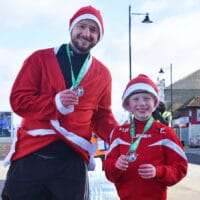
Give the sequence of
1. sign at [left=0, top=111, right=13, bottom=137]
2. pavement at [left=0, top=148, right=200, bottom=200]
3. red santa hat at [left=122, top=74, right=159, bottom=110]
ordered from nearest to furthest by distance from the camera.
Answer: red santa hat at [left=122, top=74, right=159, bottom=110] < pavement at [left=0, top=148, right=200, bottom=200] < sign at [left=0, top=111, right=13, bottom=137]

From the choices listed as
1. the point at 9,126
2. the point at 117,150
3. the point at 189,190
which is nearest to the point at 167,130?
the point at 117,150

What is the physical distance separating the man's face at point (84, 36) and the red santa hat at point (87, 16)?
2cm

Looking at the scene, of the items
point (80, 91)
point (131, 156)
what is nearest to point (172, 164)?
point (131, 156)

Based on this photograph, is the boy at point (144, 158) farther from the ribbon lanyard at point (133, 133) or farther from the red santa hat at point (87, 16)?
the red santa hat at point (87, 16)

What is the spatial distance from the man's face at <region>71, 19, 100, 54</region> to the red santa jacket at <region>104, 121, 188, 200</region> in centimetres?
61

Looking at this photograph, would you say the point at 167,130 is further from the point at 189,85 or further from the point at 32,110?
the point at 189,85

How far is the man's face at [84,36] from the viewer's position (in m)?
3.03

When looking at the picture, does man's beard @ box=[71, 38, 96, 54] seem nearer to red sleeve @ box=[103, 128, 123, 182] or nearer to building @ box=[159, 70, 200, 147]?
red sleeve @ box=[103, 128, 123, 182]

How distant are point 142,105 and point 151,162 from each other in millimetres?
370

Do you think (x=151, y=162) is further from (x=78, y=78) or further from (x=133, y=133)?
(x=78, y=78)

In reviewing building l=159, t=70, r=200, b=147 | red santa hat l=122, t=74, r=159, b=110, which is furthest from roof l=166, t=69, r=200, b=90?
red santa hat l=122, t=74, r=159, b=110

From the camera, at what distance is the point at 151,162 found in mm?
2965

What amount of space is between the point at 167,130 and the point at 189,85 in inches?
2820

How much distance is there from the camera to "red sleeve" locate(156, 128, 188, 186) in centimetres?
288
